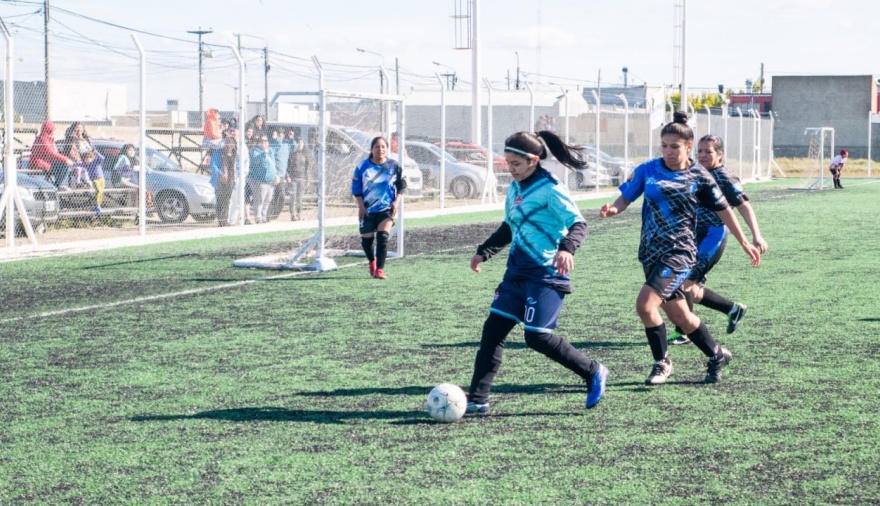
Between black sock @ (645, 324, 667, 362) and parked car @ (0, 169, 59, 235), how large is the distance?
1286 cm

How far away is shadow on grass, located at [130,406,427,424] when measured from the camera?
649cm

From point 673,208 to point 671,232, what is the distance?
0.15 metres

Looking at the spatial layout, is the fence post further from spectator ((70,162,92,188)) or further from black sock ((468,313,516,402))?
black sock ((468,313,516,402))

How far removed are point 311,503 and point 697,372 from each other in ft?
12.3

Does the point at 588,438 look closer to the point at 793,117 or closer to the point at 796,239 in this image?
the point at 796,239

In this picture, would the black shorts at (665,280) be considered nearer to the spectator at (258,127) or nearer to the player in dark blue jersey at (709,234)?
the player in dark blue jersey at (709,234)

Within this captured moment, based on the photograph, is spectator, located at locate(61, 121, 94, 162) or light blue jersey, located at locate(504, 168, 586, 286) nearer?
light blue jersey, located at locate(504, 168, 586, 286)

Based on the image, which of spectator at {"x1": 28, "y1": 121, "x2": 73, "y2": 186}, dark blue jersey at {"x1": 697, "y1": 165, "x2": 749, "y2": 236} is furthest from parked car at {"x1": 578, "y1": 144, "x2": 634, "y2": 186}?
dark blue jersey at {"x1": 697, "y1": 165, "x2": 749, "y2": 236}

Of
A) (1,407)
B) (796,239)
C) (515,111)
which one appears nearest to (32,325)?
(1,407)

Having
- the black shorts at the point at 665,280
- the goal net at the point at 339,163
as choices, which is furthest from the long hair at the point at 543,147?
the goal net at the point at 339,163

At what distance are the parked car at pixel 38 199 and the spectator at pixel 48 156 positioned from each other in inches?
7.6

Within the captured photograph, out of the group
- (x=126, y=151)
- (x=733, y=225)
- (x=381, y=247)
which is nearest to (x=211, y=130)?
(x=126, y=151)

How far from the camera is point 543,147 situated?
21.6 ft

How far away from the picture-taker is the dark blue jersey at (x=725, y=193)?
818cm
